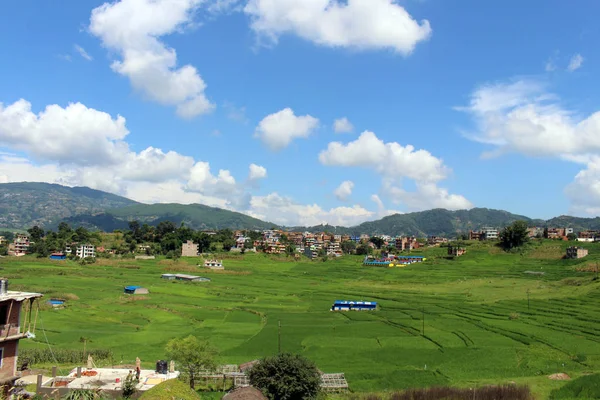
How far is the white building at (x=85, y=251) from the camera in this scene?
12075 centimetres

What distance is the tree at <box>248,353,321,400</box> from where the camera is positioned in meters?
26.4

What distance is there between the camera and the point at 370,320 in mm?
53375

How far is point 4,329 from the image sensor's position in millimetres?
18109

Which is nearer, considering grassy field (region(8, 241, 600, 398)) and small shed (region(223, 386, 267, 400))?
small shed (region(223, 386, 267, 400))

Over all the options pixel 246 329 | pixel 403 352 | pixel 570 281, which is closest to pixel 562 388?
pixel 403 352

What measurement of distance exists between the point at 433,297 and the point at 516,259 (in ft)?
171

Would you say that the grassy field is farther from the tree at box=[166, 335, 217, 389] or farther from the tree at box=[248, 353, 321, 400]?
the tree at box=[166, 335, 217, 389]

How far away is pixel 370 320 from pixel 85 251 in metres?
93.2

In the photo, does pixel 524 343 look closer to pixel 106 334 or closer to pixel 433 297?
pixel 433 297

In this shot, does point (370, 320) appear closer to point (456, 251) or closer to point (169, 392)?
point (169, 392)

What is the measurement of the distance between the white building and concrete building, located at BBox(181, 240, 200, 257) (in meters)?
22.6

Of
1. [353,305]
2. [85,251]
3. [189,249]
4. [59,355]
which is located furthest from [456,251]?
[59,355]

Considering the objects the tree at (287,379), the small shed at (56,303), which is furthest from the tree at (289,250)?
the tree at (287,379)

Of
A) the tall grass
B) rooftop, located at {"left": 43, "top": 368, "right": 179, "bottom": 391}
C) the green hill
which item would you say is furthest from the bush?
the tall grass
